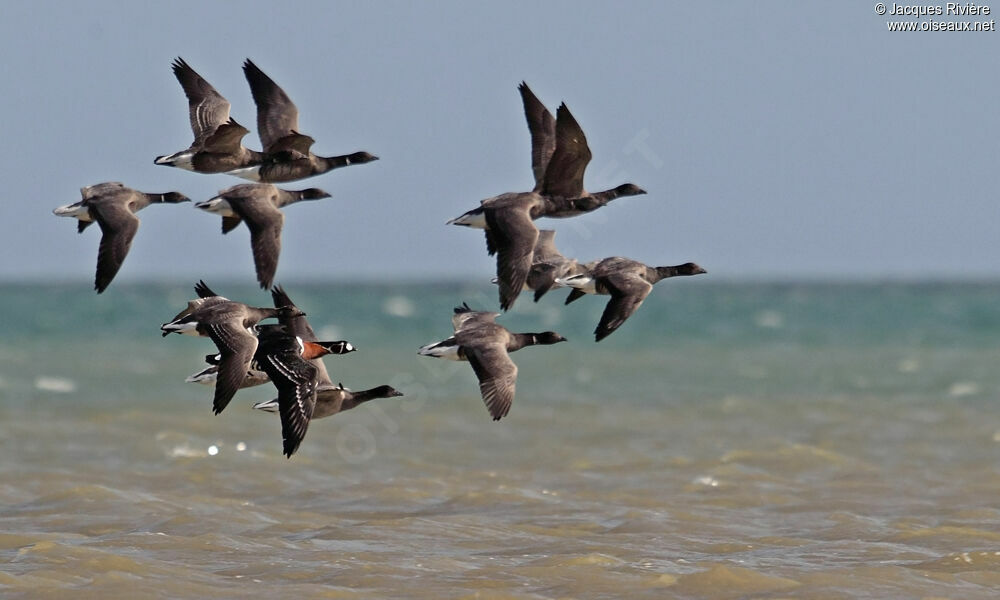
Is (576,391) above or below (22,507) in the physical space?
above

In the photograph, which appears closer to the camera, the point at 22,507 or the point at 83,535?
the point at 83,535

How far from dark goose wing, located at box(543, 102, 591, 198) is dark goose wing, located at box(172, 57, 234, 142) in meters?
2.93

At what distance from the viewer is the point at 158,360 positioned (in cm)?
3950

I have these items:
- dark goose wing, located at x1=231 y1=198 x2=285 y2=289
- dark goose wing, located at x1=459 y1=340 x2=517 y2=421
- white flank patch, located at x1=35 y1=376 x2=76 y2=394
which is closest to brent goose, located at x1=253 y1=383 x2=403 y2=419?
dark goose wing, located at x1=459 y1=340 x2=517 y2=421

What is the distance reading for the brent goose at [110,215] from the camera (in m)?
11.0

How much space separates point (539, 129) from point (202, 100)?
295cm

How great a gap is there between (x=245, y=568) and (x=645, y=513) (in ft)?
16.3

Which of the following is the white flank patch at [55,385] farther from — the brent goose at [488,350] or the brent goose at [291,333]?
the brent goose at [488,350]

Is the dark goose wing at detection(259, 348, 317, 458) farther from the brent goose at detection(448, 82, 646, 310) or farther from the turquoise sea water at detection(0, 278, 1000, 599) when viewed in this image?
the turquoise sea water at detection(0, 278, 1000, 599)

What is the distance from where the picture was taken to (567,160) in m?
12.2

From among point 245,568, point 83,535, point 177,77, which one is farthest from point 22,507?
point 177,77

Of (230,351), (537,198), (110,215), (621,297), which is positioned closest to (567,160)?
(537,198)

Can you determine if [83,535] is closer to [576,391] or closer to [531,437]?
[531,437]

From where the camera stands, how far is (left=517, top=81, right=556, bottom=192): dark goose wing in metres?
13.0
